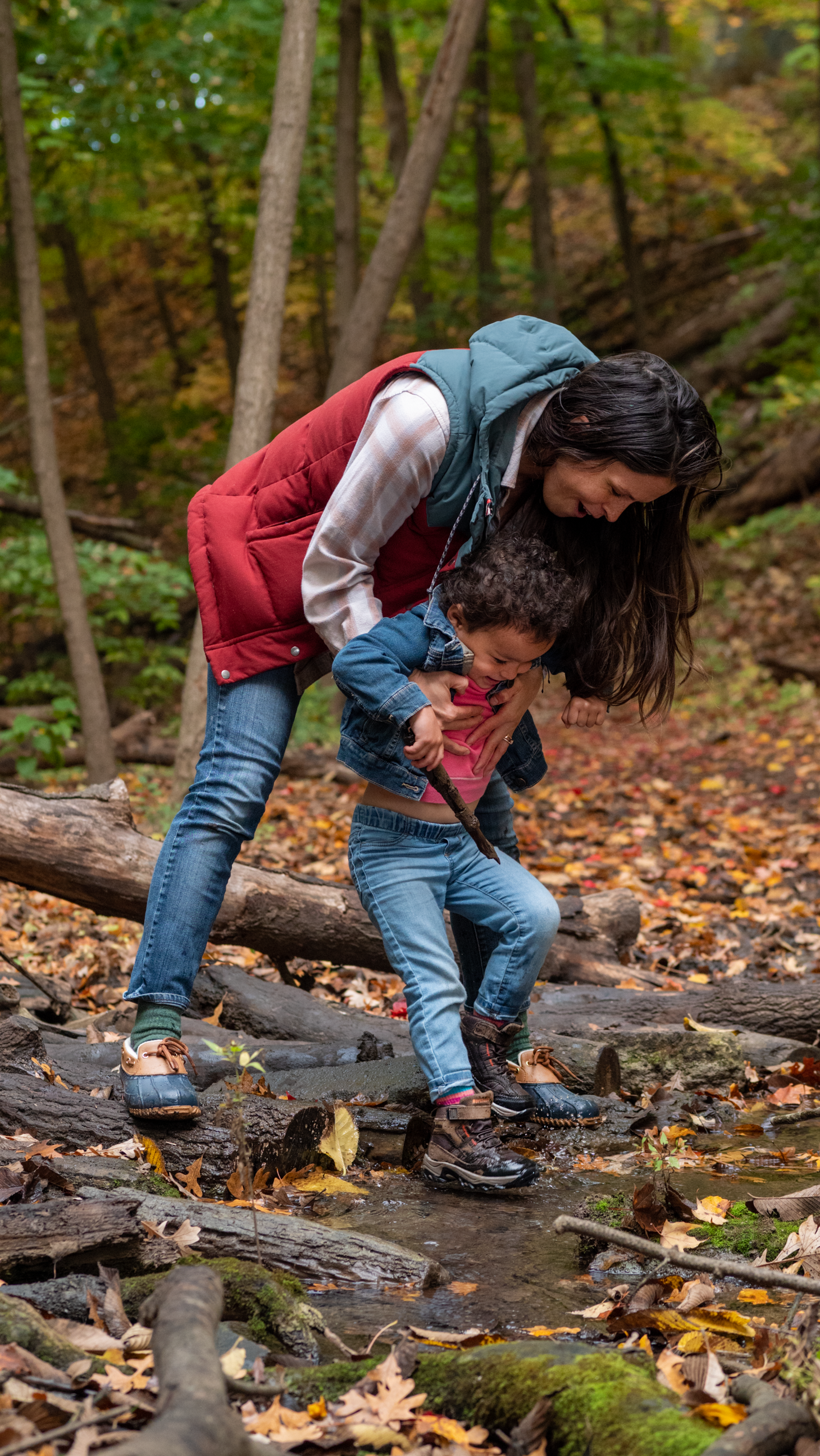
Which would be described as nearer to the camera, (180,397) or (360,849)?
(360,849)

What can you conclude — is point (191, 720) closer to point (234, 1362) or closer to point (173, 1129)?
point (173, 1129)

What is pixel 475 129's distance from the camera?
15703 millimetres

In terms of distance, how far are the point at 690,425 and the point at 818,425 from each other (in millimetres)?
12957

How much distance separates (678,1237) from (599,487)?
66.7 inches

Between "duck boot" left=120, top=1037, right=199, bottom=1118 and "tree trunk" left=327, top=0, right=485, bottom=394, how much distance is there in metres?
5.68

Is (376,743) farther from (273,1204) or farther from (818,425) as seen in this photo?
(818,425)

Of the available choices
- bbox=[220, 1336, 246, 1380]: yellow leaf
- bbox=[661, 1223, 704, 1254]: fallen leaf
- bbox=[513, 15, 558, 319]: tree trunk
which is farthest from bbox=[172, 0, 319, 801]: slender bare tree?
bbox=[513, 15, 558, 319]: tree trunk

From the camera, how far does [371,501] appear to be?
267cm

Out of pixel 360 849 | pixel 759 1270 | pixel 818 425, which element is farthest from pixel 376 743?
pixel 818 425

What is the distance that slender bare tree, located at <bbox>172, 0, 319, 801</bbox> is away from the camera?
6.84 m

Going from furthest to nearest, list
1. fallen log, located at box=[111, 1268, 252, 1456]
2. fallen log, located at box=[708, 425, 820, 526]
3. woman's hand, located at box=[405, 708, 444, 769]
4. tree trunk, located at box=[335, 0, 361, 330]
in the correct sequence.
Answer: fallen log, located at box=[708, 425, 820, 526] < tree trunk, located at box=[335, 0, 361, 330] < woman's hand, located at box=[405, 708, 444, 769] < fallen log, located at box=[111, 1268, 252, 1456]

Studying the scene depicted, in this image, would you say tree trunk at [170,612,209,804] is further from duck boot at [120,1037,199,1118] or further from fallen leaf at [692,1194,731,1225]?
fallen leaf at [692,1194,731,1225]

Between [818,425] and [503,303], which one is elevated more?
[503,303]

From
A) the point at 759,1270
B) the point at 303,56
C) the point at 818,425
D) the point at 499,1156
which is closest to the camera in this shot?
the point at 759,1270
